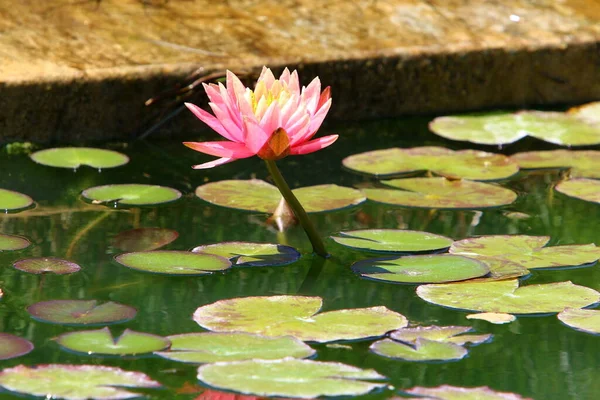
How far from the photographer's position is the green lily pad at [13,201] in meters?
1.95

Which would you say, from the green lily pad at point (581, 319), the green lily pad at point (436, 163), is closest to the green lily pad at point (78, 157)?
the green lily pad at point (436, 163)

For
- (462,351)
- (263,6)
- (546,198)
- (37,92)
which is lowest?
(462,351)

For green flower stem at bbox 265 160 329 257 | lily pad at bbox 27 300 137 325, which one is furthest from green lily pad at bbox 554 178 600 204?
lily pad at bbox 27 300 137 325

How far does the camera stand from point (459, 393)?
126 centimetres

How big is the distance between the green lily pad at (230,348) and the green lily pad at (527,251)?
0.53 m

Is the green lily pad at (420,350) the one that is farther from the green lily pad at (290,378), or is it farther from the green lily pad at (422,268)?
the green lily pad at (422,268)

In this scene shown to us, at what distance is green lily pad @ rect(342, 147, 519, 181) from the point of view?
2.31 m

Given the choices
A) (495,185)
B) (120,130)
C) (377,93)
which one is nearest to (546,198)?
(495,185)

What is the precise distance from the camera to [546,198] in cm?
219

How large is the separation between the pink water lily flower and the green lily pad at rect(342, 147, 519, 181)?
26.5 inches

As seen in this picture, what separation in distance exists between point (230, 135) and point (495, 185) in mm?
793

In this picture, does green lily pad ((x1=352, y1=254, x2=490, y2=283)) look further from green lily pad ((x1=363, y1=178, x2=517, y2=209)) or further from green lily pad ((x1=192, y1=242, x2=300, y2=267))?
green lily pad ((x1=363, y1=178, x2=517, y2=209))

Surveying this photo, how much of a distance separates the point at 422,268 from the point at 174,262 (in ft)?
1.37

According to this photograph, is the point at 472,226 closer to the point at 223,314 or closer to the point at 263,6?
the point at 223,314
